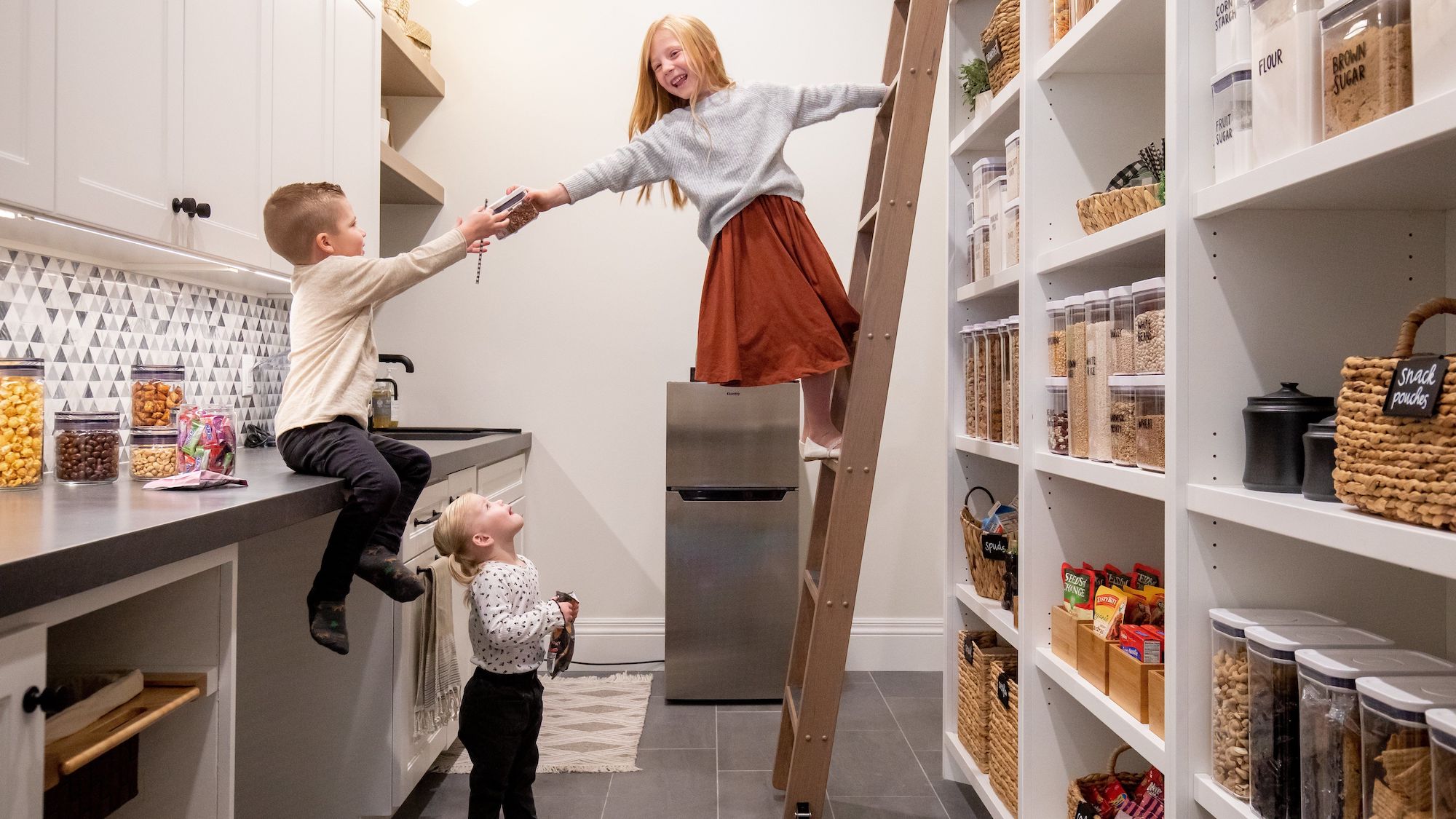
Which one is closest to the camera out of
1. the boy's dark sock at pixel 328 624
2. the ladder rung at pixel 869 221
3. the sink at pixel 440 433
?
the boy's dark sock at pixel 328 624

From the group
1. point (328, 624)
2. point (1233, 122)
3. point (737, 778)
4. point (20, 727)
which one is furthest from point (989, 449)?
point (20, 727)

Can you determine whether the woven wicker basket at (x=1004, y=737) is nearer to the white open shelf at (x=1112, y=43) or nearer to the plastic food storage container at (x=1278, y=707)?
the plastic food storage container at (x=1278, y=707)

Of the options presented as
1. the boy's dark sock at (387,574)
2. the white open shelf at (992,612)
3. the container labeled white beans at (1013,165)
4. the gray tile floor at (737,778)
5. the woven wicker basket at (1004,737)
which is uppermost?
the container labeled white beans at (1013,165)

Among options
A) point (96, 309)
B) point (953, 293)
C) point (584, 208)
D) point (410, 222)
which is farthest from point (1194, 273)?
point (410, 222)

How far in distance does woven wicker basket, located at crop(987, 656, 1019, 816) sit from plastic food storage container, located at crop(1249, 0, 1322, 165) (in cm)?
128

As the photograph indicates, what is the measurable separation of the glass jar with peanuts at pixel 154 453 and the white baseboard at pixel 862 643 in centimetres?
205

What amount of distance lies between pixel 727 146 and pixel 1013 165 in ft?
2.11

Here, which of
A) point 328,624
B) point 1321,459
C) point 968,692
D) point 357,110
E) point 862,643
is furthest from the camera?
point 862,643

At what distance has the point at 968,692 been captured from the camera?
93.4 inches

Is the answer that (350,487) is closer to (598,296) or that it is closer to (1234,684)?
(1234,684)

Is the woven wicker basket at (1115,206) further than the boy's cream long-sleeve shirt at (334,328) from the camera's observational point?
No

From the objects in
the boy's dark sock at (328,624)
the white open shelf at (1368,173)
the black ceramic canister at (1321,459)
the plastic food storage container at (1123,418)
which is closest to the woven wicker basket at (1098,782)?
the plastic food storage container at (1123,418)

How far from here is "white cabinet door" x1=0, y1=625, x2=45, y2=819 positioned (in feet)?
2.91

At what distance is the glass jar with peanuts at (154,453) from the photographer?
1775 millimetres
